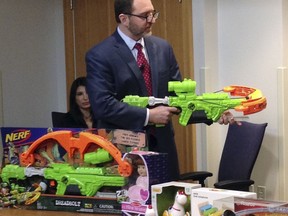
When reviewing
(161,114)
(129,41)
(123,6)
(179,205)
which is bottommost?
(179,205)

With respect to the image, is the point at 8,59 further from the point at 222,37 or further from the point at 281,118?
the point at 281,118

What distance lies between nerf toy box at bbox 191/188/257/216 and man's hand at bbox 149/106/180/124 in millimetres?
437

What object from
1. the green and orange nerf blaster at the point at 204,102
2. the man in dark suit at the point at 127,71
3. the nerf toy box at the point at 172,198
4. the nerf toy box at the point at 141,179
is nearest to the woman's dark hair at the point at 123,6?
the man in dark suit at the point at 127,71

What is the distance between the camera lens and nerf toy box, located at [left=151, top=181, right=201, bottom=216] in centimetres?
183

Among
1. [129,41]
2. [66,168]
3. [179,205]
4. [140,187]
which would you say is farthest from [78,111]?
[179,205]

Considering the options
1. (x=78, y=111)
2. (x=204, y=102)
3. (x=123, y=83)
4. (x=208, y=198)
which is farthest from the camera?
(x=78, y=111)

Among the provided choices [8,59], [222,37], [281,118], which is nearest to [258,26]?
[222,37]

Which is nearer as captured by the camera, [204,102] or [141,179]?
[141,179]

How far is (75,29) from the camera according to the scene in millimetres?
4422

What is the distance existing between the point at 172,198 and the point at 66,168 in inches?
18.0

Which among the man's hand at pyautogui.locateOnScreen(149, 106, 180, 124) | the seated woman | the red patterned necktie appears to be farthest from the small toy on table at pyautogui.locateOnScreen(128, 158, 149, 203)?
the seated woman

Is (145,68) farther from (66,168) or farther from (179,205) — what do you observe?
(179,205)

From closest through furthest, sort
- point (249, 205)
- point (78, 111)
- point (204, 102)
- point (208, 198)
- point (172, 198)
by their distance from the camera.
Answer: point (249, 205), point (208, 198), point (172, 198), point (204, 102), point (78, 111)

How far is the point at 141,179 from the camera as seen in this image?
6.45ft
